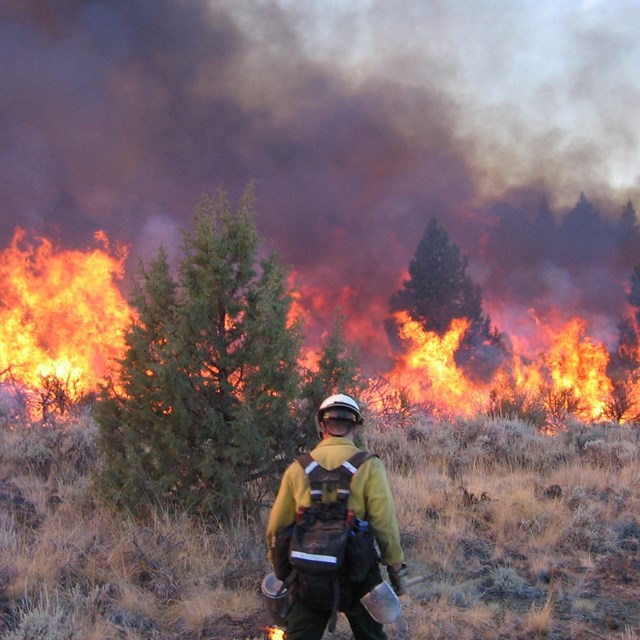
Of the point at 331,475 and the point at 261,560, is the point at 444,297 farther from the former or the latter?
the point at 331,475

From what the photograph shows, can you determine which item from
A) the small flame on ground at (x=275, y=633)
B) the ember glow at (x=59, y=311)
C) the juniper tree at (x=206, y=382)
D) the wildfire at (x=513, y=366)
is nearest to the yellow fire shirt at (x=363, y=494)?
the small flame on ground at (x=275, y=633)

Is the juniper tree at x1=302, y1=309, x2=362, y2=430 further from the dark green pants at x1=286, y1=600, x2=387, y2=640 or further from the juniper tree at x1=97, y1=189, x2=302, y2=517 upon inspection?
the dark green pants at x1=286, y1=600, x2=387, y2=640

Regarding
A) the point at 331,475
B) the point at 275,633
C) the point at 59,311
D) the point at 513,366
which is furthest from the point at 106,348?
the point at 513,366

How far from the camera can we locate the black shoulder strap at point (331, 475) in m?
3.24

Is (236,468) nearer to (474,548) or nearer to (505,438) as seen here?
(474,548)

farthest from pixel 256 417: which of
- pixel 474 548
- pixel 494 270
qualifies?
pixel 494 270

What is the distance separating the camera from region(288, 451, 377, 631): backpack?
10.1 ft

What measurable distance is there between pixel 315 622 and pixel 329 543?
578 mm

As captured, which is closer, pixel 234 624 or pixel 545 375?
pixel 234 624

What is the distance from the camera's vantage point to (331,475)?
10.7 feet

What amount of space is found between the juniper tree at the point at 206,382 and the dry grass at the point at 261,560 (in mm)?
416

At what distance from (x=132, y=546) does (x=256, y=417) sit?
1.54 meters

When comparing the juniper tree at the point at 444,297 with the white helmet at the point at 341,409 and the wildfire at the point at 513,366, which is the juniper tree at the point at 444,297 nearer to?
the wildfire at the point at 513,366

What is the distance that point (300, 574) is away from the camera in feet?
10.4
